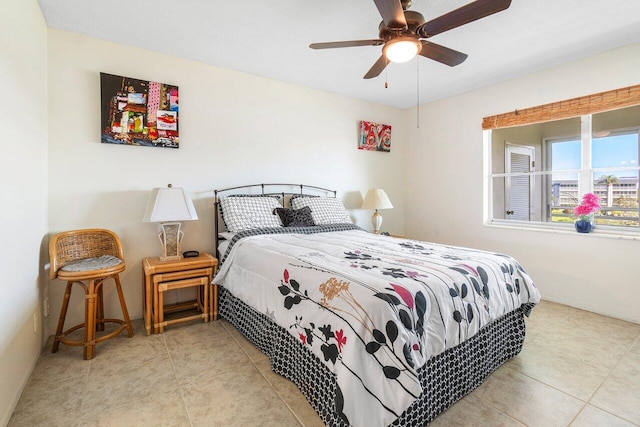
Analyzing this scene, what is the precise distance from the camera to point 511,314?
2.08 metres

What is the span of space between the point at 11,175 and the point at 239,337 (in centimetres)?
175

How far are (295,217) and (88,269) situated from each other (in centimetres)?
173

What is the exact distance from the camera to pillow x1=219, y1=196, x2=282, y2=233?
286 cm

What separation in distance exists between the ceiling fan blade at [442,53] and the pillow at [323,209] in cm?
180

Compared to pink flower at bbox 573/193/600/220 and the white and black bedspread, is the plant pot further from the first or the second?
the white and black bedspread

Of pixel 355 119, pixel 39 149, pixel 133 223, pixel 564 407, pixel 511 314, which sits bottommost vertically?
pixel 564 407

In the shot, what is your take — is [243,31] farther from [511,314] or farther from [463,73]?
[511,314]

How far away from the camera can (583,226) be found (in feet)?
9.96

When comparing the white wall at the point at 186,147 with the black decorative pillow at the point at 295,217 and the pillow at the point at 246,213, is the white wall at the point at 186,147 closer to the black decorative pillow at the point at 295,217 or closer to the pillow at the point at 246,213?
the pillow at the point at 246,213

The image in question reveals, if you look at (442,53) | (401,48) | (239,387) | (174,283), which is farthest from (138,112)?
(442,53)

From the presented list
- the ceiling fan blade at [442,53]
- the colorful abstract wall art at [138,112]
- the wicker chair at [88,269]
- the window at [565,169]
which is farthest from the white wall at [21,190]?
the window at [565,169]

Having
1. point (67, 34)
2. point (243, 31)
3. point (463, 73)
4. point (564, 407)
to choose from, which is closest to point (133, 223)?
point (67, 34)

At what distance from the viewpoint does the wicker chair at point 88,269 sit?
6.84 ft

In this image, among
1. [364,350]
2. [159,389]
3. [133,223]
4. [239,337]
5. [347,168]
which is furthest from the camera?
[347,168]
